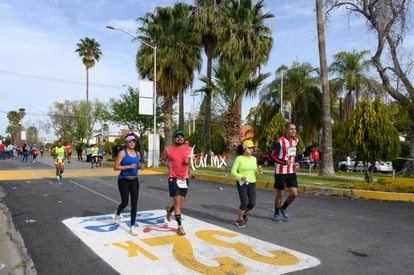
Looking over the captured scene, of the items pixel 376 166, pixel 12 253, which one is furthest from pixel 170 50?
pixel 12 253

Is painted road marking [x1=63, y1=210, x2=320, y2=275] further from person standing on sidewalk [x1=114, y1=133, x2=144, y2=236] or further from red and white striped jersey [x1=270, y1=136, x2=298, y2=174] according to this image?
red and white striped jersey [x1=270, y1=136, x2=298, y2=174]

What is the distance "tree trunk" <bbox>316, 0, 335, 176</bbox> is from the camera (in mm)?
15281

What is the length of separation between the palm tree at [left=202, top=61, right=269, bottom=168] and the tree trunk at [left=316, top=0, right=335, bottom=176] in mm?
2940

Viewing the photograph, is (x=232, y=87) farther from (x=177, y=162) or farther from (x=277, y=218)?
(x=177, y=162)

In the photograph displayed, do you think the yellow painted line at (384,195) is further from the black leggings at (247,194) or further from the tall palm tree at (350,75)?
the tall palm tree at (350,75)

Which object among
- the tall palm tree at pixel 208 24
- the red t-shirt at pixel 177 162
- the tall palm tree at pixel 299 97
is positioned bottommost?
the red t-shirt at pixel 177 162

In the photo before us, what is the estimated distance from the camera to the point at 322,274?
3996 millimetres

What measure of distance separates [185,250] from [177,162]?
141cm

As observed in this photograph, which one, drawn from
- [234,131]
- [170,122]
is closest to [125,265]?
[234,131]

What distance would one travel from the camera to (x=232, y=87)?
17125mm

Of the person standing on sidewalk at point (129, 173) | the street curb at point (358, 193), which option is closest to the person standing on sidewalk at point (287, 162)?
the person standing on sidewalk at point (129, 173)

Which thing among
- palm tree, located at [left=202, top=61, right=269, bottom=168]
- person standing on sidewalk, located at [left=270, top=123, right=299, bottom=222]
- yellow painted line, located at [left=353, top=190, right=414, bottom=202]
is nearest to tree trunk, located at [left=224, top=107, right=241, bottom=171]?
palm tree, located at [left=202, top=61, right=269, bottom=168]

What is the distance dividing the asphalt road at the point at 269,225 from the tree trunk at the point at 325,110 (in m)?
5.30

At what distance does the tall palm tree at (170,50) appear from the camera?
2289 centimetres
